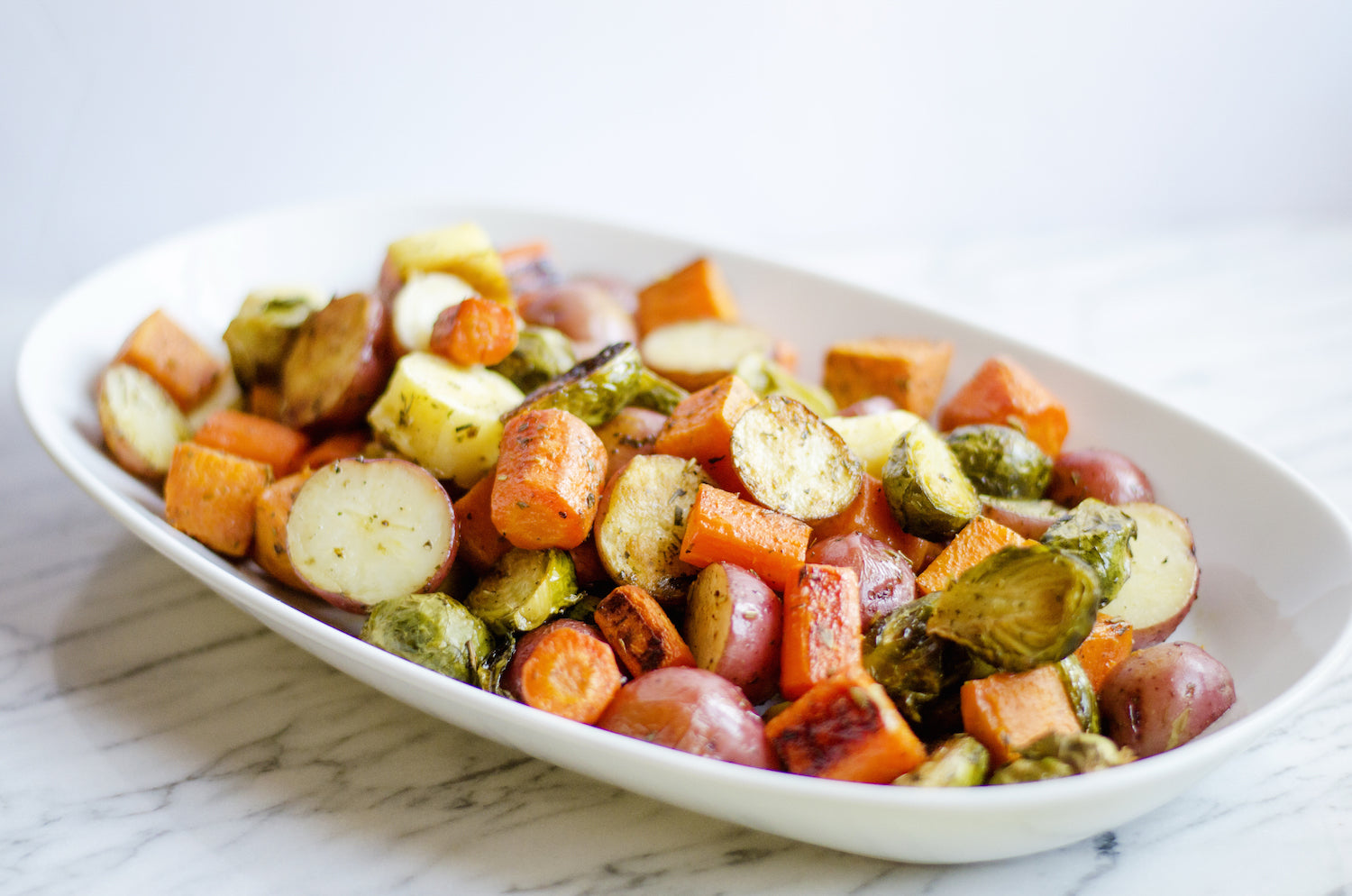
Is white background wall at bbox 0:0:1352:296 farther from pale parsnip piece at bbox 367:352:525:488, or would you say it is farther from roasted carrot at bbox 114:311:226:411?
pale parsnip piece at bbox 367:352:525:488

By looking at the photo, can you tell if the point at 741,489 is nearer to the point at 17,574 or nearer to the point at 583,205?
the point at 17,574

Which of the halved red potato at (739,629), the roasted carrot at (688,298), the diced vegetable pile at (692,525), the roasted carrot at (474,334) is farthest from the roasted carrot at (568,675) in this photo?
the roasted carrot at (688,298)

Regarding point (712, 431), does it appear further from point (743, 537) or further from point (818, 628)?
point (818, 628)

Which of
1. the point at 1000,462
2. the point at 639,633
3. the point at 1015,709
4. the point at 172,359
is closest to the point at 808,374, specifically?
the point at 1000,462

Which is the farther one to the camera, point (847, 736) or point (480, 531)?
point (480, 531)

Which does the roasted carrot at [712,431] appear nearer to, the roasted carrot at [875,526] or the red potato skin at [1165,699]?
the roasted carrot at [875,526]

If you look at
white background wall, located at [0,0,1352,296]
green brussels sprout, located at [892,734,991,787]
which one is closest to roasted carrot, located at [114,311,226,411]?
white background wall, located at [0,0,1352,296]
